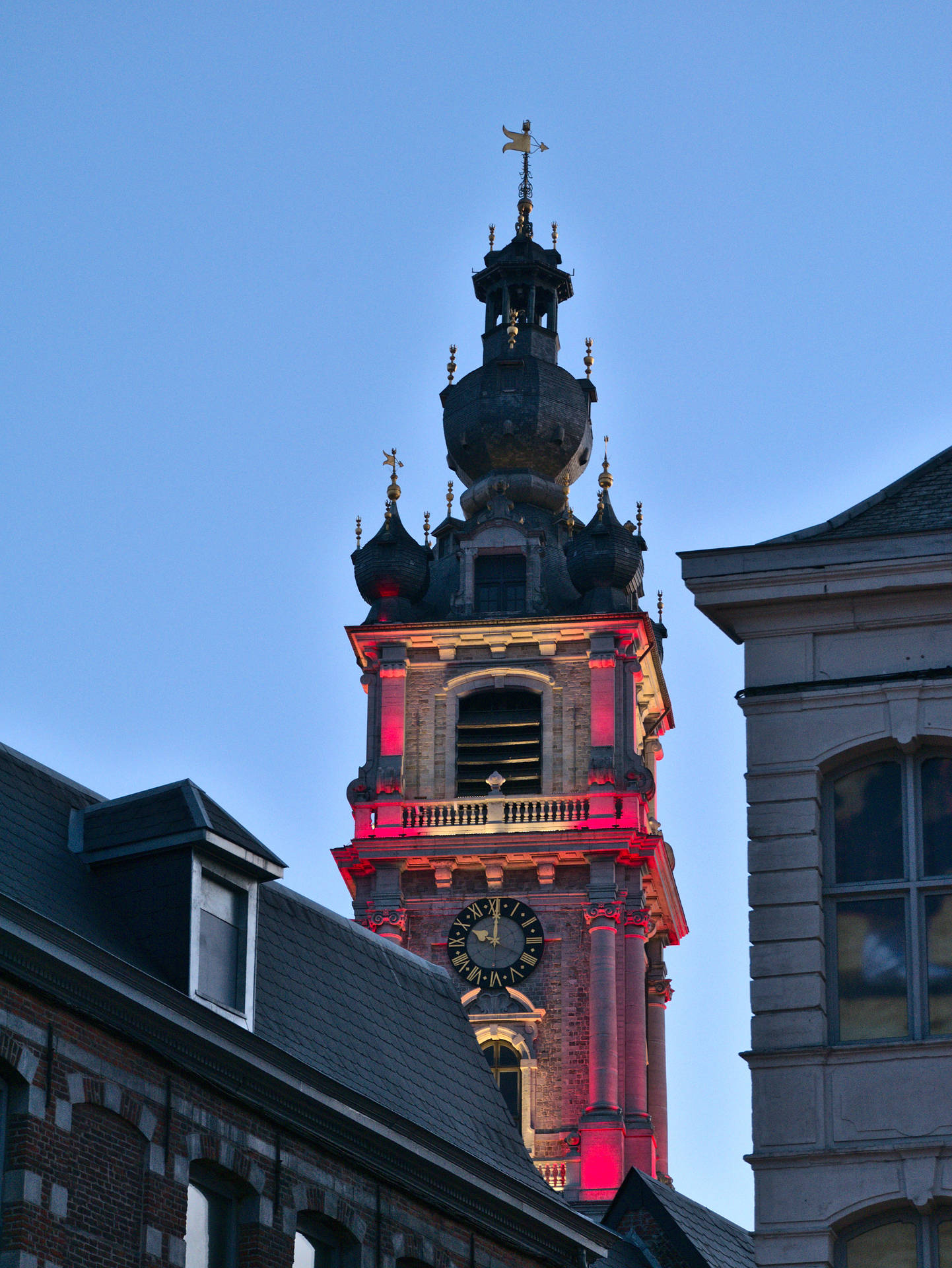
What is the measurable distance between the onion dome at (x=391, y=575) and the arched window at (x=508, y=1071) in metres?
11.7

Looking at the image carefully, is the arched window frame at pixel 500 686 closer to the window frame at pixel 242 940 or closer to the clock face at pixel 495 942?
the clock face at pixel 495 942

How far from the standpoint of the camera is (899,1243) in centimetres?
2280

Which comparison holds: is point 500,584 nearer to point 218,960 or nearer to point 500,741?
point 500,741

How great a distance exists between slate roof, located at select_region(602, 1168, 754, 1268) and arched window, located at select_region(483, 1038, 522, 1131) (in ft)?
85.0

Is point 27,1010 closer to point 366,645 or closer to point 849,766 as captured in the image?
point 849,766

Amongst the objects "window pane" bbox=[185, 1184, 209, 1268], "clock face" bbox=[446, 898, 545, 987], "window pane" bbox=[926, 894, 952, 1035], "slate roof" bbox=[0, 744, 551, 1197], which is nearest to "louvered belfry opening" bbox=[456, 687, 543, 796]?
"clock face" bbox=[446, 898, 545, 987]

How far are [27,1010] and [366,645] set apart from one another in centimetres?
4912

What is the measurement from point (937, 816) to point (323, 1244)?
27.3 ft

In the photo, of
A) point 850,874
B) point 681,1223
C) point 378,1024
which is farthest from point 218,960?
point 681,1223

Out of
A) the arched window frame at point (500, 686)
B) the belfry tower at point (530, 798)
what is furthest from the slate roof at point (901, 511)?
the arched window frame at point (500, 686)

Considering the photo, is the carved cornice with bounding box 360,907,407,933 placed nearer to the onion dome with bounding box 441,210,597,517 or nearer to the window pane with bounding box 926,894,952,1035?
the onion dome with bounding box 441,210,597,517

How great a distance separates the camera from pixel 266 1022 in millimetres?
29703

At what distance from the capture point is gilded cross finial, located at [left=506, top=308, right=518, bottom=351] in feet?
275

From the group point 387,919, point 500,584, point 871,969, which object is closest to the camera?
point 871,969
